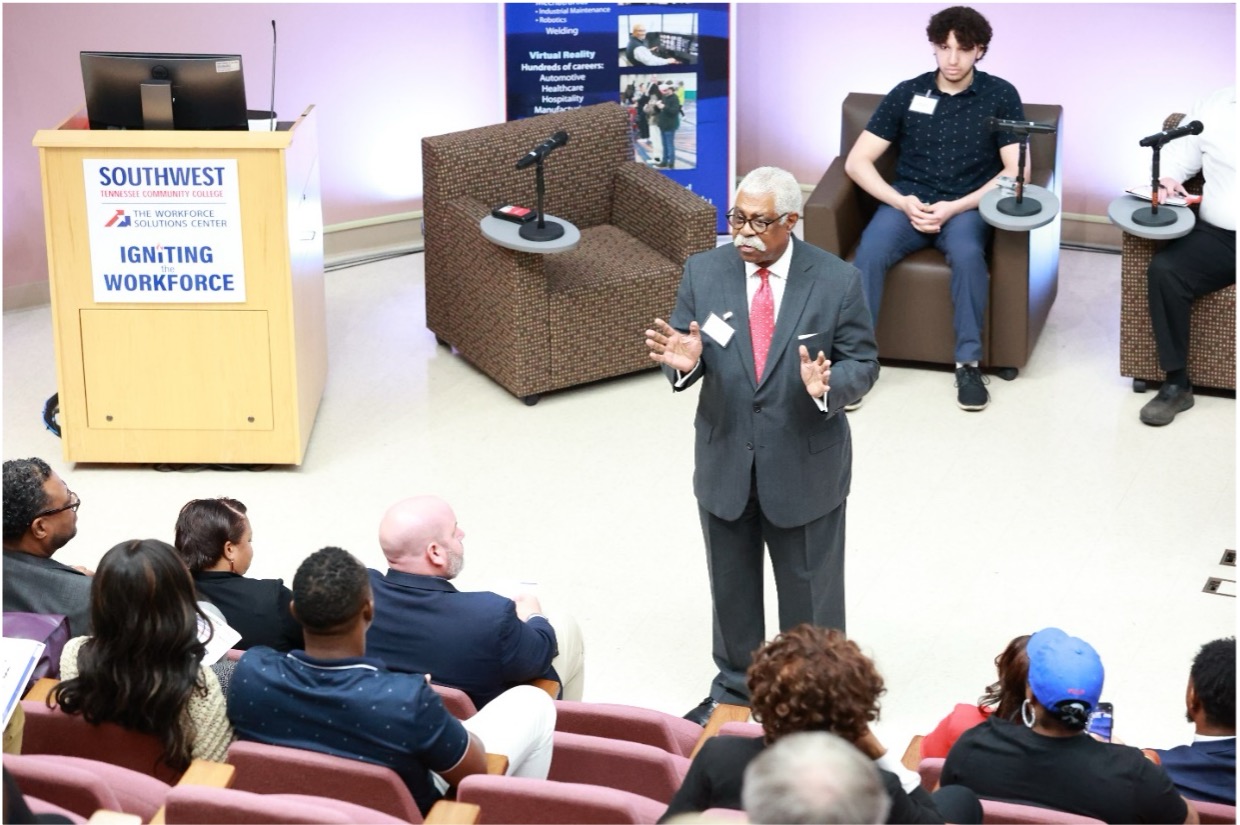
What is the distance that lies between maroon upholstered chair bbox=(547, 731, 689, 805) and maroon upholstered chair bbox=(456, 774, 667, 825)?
25 cm

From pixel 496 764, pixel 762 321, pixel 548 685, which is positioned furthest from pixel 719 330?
pixel 496 764

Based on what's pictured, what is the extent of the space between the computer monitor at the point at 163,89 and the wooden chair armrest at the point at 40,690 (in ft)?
8.09

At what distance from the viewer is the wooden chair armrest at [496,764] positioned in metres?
2.99

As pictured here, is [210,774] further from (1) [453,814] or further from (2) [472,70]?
(2) [472,70]

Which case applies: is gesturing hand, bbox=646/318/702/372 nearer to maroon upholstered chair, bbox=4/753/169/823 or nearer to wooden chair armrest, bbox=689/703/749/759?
wooden chair armrest, bbox=689/703/749/759

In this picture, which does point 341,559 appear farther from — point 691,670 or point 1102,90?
point 1102,90

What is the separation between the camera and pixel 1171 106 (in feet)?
23.9

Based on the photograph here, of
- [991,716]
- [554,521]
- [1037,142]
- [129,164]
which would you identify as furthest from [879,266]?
[991,716]

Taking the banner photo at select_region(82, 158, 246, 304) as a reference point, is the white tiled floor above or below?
below

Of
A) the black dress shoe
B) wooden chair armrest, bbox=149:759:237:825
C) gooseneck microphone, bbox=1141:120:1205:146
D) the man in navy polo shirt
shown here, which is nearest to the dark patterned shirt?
the man in navy polo shirt

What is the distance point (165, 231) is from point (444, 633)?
7.86 feet

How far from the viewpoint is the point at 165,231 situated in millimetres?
5188

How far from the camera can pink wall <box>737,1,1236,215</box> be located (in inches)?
284

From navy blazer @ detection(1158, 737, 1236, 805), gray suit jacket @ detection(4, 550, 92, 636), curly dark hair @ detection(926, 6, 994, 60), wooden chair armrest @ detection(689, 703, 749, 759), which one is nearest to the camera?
navy blazer @ detection(1158, 737, 1236, 805)
